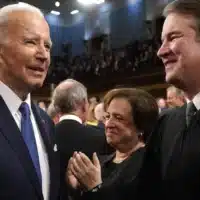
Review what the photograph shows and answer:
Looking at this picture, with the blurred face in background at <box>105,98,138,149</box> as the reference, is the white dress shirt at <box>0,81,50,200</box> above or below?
above

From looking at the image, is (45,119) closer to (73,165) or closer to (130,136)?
(73,165)

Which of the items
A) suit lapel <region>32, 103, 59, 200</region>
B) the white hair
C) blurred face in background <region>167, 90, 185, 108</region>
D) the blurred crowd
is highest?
the white hair

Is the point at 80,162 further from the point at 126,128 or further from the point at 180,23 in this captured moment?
Answer: the point at 180,23

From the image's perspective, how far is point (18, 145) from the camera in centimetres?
142

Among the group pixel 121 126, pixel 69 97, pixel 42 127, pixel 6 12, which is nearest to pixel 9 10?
pixel 6 12

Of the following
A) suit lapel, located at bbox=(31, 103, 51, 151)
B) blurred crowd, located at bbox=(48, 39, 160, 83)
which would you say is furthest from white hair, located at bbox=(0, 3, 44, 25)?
blurred crowd, located at bbox=(48, 39, 160, 83)

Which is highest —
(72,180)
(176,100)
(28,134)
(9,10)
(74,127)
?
(9,10)

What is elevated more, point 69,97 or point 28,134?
point 28,134

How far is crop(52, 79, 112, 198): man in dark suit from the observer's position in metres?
2.54

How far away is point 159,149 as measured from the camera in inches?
60.7

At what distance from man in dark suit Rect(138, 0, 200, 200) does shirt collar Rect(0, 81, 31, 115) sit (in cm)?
54

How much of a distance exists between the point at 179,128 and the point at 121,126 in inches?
27.4

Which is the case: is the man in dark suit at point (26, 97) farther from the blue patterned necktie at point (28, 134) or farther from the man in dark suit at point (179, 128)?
the man in dark suit at point (179, 128)

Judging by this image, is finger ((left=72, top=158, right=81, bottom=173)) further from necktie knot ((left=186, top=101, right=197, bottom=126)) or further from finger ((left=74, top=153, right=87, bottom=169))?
necktie knot ((left=186, top=101, right=197, bottom=126))
